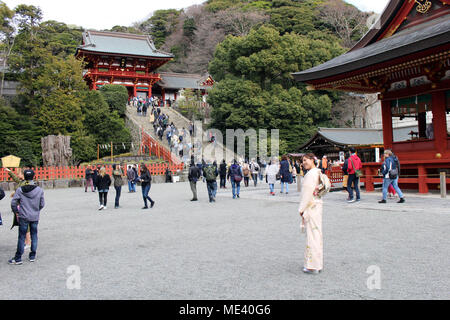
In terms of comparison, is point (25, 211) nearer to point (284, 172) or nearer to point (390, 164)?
point (390, 164)

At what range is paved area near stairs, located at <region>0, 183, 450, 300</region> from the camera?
3768 mm

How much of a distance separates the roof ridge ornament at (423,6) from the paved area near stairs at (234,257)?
295 inches

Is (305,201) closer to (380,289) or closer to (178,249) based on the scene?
(380,289)

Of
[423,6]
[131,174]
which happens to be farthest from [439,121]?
[131,174]

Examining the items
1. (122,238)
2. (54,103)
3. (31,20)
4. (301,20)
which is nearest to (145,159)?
(54,103)

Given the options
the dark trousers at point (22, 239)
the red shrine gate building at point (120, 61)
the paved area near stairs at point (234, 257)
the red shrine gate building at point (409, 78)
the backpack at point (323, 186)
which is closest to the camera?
the paved area near stairs at point (234, 257)

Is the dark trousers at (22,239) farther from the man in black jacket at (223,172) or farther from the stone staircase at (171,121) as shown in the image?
the stone staircase at (171,121)

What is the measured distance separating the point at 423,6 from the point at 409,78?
255 cm

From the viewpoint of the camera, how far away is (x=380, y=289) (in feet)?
12.0

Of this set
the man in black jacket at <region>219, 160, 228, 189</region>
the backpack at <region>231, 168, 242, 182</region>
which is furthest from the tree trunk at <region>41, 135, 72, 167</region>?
the backpack at <region>231, 168, 242, 182</region>

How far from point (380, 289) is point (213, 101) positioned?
29498 mm

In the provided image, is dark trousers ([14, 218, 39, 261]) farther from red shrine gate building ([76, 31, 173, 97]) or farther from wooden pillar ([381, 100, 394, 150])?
red shrine gate building ([76, 31, 173, 97])

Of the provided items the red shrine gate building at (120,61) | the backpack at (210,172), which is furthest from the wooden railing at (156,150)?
the backpack at (210,172)

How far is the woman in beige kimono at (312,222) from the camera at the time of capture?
4.31 meters
